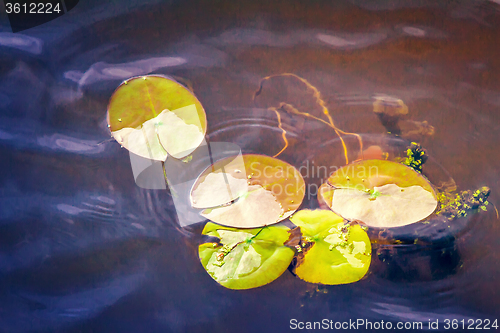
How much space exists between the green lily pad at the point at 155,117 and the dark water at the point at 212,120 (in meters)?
0.22

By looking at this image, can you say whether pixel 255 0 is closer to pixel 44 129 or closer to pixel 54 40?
pixel 54 40

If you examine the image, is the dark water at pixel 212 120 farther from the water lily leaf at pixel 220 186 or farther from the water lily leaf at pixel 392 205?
Answer: the water lily leaf at pixel 392 205

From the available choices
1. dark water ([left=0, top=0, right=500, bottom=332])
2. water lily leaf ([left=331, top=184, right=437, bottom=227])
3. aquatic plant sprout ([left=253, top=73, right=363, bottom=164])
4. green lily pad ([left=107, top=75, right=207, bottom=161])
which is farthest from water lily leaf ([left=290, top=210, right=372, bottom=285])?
green lily pad ([left=107, top=75, right=207, bottom=161])

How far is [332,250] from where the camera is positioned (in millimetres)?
1765

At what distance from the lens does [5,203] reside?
2043 mm

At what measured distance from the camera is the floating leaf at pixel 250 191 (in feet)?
5.84

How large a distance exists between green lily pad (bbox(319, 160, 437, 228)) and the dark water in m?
0.29

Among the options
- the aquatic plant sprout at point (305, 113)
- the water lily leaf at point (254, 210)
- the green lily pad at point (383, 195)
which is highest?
the aquatic plant sprout at point (305, 113)

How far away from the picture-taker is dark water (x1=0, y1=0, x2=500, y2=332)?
6.46ft

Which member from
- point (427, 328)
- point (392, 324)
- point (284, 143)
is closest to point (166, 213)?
point (284, 143)

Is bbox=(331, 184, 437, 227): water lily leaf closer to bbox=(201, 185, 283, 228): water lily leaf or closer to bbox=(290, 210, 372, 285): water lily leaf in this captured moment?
bbox=(290, 210, 372, 285): water lily leaf

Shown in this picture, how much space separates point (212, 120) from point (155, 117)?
0.39 meters

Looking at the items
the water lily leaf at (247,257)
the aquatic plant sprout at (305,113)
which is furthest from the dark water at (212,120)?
the water lily leaf at (247,257)

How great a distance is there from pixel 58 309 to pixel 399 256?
2.26m
